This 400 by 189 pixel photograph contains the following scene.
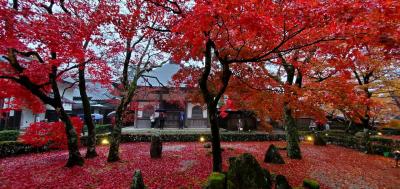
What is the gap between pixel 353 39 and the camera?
614 cm

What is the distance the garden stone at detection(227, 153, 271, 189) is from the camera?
672 cm

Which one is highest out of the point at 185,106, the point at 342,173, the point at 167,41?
the point at 167,41

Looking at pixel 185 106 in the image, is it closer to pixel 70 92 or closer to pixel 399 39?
pixel 70 92

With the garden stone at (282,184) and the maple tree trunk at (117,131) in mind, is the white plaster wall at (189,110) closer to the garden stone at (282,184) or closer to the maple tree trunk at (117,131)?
the maple tree trunk at (117,131)

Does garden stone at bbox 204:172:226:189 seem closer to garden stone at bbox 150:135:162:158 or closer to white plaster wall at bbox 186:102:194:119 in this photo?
garden stone at bbox 150:135:162:158

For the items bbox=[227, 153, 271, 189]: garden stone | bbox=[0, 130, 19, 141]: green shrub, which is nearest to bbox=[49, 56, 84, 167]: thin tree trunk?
bbox=[227, 153, 271, 189]: garden stone

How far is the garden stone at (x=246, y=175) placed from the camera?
672cm

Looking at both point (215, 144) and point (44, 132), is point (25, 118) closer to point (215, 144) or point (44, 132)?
point (44, 132)

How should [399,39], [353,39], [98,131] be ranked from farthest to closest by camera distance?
[98,131]
[353,39]
[399,39]

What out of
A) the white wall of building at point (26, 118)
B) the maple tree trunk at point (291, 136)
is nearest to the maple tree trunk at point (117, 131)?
the maple tree trunk at point (291, 136)

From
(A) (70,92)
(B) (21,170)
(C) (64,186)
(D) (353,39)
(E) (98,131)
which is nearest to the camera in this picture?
(D) (353,39)

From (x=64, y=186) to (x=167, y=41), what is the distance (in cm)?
749

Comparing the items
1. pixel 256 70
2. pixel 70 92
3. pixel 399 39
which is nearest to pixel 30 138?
pixel 256 70

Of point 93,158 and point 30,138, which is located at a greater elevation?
point 30,138
